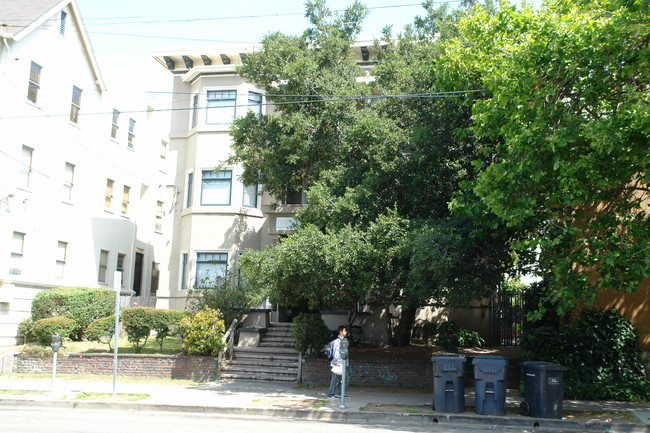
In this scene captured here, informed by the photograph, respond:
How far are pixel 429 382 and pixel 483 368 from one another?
4.01 metres

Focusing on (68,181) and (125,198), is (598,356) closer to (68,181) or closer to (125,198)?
(68,181)

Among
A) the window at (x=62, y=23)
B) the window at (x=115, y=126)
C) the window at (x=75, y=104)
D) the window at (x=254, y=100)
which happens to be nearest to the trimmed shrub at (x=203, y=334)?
the window at (x=254, y=100)

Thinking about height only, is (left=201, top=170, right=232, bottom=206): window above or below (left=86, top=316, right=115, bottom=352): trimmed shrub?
above

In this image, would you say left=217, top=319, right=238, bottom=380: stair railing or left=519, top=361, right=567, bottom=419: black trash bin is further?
left=217, top=319, right=238, bottom=380: stair railing

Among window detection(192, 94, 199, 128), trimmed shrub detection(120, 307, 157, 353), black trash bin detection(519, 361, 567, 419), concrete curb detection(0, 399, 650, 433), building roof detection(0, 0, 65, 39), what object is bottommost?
concrete curb detection(0, 399, 650, 433)

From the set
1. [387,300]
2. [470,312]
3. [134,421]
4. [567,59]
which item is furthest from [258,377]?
[567,59]

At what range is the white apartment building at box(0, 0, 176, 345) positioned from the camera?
71.0ft

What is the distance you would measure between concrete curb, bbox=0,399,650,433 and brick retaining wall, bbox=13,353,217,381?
418cm

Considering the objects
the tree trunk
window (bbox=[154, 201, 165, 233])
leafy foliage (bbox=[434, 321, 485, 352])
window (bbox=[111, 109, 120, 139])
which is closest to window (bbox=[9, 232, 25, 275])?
window (bbox=[111, 109, 120, 139])

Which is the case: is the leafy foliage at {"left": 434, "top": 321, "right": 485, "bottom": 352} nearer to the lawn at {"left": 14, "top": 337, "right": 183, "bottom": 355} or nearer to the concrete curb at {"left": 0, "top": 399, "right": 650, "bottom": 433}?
the concrete curb at {"left": 0, "top": 399, "right": 650, "bottom": 433}

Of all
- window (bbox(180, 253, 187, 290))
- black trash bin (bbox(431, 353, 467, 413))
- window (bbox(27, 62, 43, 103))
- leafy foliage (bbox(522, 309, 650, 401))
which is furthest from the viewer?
window (bbox(180, 253, 187, 290))

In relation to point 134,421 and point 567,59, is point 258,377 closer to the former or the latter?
point 134,421

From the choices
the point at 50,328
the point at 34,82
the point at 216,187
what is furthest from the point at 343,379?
the point at 34,82

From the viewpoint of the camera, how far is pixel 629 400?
14141 mm
